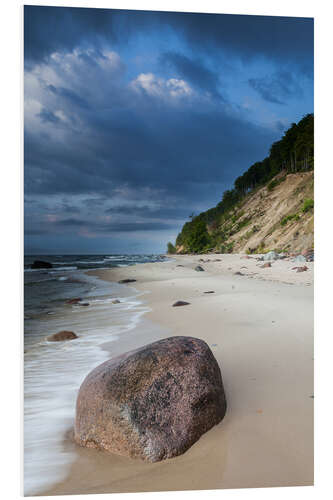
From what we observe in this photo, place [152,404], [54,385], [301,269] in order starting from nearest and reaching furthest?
[152,404] → [54,385] → [301,269]

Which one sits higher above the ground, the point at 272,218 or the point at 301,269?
the point at 272,218

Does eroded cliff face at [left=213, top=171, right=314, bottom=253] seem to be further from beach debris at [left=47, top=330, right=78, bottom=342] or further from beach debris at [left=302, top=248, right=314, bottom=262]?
beach debris at [left=47, top=330, right=78, bottom=342]

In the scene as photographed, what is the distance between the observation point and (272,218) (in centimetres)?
1691

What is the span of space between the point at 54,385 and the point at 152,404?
49.4 inches

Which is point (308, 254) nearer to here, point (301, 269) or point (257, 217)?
point (301, 269)

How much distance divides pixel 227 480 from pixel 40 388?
5.20ft

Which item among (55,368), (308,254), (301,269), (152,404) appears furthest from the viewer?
(301,269)

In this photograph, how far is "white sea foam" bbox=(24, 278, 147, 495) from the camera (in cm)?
188

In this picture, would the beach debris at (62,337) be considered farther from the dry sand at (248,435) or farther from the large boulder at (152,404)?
the large boulder at (152,404)

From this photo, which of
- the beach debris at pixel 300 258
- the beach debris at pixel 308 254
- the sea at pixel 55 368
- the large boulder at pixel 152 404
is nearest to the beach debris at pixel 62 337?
the sea at pixel 55 368

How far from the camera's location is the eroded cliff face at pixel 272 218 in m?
9.28

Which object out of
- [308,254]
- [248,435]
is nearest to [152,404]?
[248,435]

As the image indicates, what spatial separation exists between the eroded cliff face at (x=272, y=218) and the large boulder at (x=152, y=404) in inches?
233

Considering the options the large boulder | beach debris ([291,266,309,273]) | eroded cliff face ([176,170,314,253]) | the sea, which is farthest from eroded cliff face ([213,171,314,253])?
the large boulder
